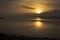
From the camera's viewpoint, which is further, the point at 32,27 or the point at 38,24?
the point at 38,24

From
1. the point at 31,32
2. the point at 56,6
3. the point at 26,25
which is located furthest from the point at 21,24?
the point at 56,6

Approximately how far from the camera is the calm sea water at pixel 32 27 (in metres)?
6.06

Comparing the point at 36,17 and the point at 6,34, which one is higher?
the point at 36,17

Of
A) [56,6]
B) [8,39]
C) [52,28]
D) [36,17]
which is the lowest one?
[8,39]

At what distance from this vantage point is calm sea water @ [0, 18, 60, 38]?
239 inches

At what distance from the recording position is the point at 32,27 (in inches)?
256

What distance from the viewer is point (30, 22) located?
6.81 meters

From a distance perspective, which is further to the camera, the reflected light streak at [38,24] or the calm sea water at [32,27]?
the reflected light streak at [38,24]

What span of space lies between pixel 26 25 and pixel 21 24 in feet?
0.62

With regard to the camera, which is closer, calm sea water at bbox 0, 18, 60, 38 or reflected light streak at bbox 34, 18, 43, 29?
calm sea water at bbox 0, 18, 60, 38

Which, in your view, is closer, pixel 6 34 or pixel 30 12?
pixel 6 34

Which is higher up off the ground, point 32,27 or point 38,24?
point 38,24

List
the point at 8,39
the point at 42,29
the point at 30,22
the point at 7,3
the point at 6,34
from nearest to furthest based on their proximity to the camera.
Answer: the point at 8,39 < the point at 6,34 < the point at 42,29 < the point at 30,22 < the point at 7,3

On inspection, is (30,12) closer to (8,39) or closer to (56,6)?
(56,6)
